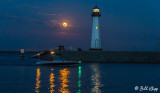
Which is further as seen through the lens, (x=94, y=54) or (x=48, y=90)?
(x=94, y=54)

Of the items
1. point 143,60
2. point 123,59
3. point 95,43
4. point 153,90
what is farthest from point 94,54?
point 153,90

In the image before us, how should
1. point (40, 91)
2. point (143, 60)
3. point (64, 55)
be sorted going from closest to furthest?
1. point (40, 91)
2. point (143, 60)
3. point (64, 55)

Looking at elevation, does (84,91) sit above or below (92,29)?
below

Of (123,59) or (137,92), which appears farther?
(123,59)

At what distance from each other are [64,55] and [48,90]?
4804 centimetres

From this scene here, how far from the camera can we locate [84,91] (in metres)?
23.8

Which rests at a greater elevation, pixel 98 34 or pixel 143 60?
pixel 98 34

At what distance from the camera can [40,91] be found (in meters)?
23.5

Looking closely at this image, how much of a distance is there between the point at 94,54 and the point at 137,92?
149ft

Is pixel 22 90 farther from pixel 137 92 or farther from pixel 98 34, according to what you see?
pixel 98 34

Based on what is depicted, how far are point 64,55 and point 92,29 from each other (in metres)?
10.1

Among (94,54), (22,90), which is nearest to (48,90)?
(22,90)

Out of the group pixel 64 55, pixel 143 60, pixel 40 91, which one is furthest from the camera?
pixel 64 55

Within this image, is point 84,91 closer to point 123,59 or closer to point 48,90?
point 48,90
